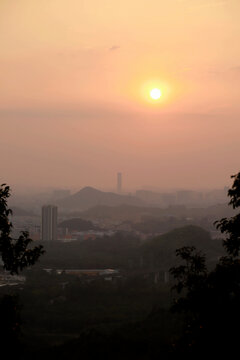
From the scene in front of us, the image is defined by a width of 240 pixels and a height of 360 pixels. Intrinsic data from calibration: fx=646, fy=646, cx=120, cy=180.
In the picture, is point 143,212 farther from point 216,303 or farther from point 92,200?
point 216,303

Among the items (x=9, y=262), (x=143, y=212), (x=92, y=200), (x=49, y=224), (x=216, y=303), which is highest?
(x=92, y=200)

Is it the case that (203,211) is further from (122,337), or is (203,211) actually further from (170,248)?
(122,337)

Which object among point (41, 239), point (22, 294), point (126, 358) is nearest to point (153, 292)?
point (22, 294)

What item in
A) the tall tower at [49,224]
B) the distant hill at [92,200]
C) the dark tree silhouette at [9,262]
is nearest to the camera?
the dark tree silhouette at [9,262]

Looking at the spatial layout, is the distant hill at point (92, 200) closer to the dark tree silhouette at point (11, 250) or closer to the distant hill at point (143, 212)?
the distant hill at point (143, 212)

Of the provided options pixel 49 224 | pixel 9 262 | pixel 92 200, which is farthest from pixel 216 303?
pixel 92 200

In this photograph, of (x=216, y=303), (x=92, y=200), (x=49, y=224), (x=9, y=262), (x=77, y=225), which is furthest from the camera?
(x=92, y=200)

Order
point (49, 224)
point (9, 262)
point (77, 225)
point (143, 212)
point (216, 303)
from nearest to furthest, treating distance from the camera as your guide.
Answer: point (216, 303) < point (9, 262) < point (49, 224) < point (77, 225) < point (143, 212)

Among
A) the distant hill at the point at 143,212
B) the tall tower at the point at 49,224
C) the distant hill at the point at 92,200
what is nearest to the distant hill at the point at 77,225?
the tall tower at the point at 49,224
